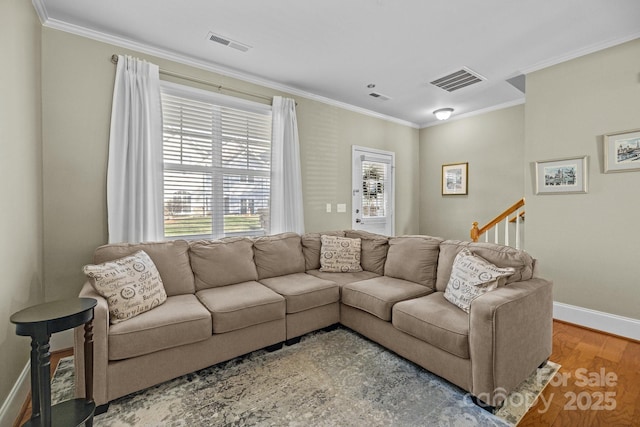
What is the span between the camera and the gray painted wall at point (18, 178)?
1.64m

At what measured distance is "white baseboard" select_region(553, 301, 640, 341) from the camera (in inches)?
105

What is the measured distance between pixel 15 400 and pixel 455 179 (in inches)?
216

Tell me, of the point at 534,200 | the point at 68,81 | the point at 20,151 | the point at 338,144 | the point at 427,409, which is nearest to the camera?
the point at 427,409

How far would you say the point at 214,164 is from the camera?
10.5 ft

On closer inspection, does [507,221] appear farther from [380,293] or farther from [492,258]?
[380,293]

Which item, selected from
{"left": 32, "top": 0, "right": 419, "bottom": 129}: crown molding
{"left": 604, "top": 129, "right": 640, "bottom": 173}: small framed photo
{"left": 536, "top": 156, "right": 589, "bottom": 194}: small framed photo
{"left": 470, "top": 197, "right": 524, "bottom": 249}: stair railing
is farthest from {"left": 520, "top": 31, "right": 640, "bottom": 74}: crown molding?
{"left": 32, "top": 0, "right": 419, "bottom": 129}: crown molding

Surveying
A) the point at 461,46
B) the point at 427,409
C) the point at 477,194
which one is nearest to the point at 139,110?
the point at 461,46

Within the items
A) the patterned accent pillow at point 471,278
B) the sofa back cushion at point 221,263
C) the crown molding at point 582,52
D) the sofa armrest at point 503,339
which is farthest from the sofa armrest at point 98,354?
the crown molding at point 582,52

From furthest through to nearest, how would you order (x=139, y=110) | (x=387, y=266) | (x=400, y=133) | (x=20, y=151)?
(x=400, y=133) < (x=387, y=266) < (x=139, y=110) < (x=20, y=151)

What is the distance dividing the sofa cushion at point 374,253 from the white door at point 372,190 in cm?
117

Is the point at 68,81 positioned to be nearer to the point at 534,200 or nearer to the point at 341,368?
the point at 341,368

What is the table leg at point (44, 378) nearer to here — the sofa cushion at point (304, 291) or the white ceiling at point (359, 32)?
the sofa cushion at point (304, 291)

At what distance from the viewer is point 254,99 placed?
137 inches

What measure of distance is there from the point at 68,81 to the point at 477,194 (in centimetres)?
522
